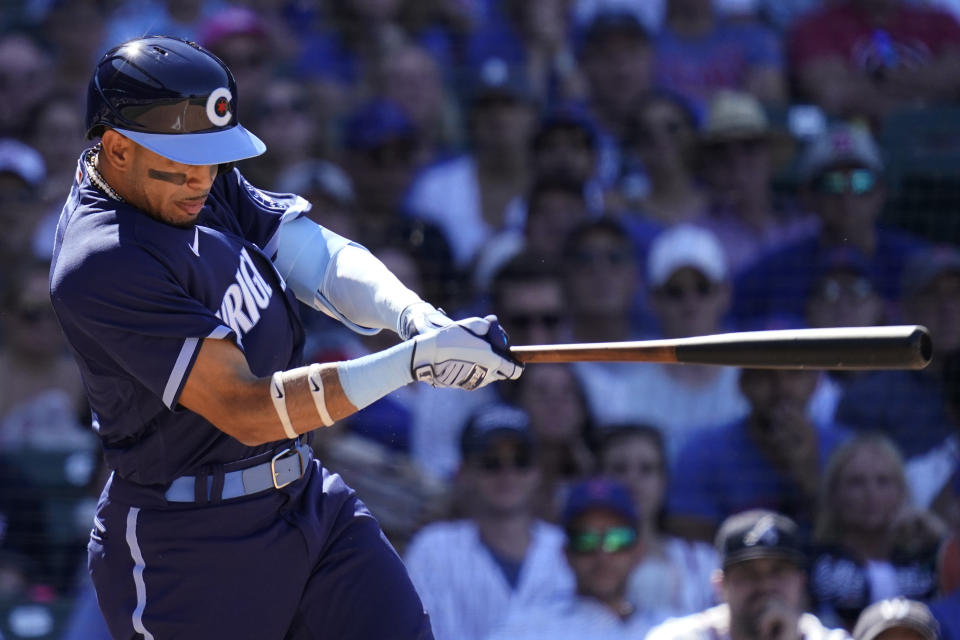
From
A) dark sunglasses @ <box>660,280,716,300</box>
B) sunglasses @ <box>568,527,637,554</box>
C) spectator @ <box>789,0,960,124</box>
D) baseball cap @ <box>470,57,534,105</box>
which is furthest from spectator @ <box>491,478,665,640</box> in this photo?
spectator @ <box>789,0,960,124</box>

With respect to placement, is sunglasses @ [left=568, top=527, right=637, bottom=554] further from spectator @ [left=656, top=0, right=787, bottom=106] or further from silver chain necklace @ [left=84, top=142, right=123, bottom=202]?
spectator @ [left=656, top=0, right=787, bottom=106]

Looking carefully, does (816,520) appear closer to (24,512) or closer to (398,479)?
(398,479)

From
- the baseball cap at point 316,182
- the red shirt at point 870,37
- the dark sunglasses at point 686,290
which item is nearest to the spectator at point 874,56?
the red shirt at point 870,37

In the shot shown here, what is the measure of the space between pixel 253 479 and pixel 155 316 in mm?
370

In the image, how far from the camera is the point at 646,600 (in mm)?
4234

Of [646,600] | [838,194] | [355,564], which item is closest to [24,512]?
[646,600]

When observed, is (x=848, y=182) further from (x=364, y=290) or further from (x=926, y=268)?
(x=364, y=290)

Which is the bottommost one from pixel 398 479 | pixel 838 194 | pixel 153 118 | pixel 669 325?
pixel 398 479

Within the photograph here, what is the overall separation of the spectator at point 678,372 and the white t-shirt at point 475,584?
0.65 meters

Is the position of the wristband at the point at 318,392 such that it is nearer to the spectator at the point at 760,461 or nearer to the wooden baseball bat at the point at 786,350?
the wooden baseball bat at the point at 786,350

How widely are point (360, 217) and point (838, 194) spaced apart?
1942mm

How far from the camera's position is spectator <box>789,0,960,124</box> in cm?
578

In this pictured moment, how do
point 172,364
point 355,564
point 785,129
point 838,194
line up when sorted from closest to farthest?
point 172,364 → point 355,564 → point 838,194 → point 785,129

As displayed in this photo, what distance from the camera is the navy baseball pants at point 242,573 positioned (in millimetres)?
2332
